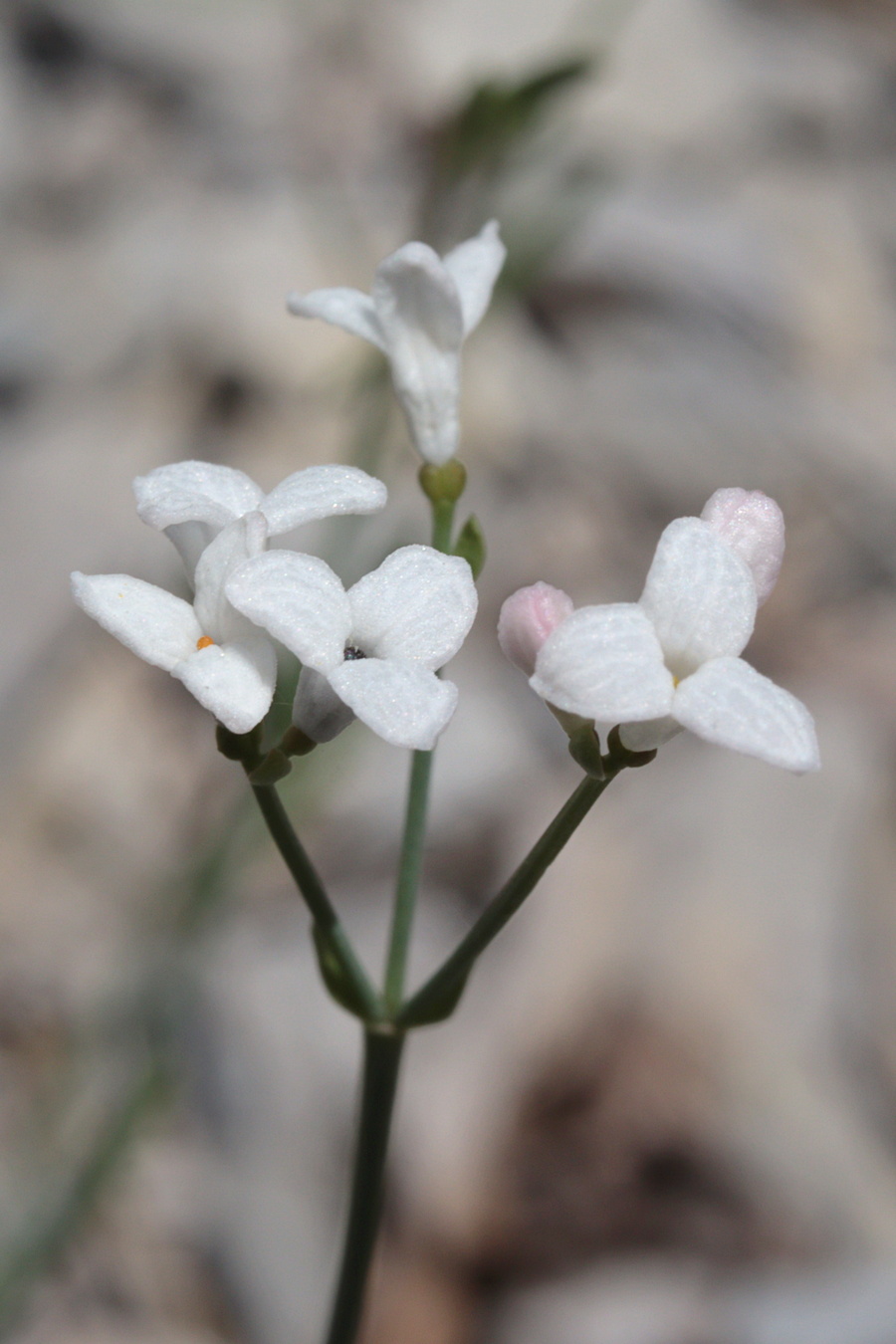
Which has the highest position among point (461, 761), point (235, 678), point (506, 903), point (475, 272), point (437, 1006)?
point (475, 272)

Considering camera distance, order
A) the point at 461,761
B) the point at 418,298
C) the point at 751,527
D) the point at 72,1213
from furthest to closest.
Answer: the point at 461,761 → the point at 72,1213 → the point at 418,298 → the point at 751,527

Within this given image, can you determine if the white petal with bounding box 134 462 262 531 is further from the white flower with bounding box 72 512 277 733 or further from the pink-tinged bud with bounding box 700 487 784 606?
the pink-tinged bud with bounding box 700 487 784 606

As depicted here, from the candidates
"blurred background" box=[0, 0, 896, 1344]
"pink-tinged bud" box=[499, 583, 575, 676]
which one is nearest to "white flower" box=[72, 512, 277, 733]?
"pink-tinged bud" box=[499, 583, 575, 676]

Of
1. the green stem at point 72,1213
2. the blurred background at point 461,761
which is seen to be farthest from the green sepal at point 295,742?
the green stem at point 72,1213

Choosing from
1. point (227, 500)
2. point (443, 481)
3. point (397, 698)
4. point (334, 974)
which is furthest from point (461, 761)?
point (397, 698)

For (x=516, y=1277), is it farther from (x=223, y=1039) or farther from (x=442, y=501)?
(x=442, y=501)

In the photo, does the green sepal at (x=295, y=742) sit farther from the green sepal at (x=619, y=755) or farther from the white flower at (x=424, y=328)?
the white flower at (x=424, y=328)

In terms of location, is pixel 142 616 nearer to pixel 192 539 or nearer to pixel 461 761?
pixel 192 539
